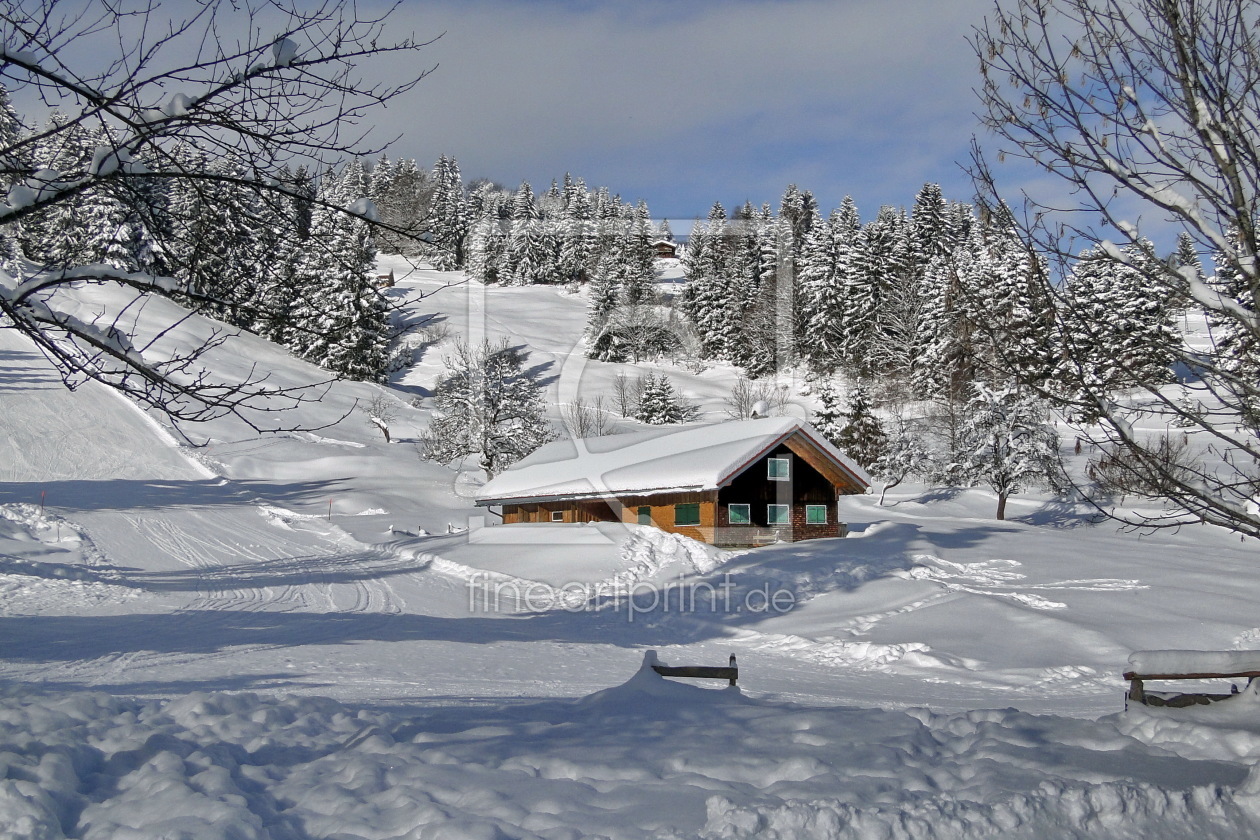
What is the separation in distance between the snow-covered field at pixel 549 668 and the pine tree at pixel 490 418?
5.02 m

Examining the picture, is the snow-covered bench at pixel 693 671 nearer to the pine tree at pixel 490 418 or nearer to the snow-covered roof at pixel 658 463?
the snow-covered roof at pixel 658 463

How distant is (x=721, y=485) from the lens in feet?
81.3

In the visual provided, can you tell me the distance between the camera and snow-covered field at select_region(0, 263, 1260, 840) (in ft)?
16.0

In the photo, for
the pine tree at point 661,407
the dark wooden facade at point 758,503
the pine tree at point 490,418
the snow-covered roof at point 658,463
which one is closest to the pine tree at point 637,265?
the pine tree at point 661,407

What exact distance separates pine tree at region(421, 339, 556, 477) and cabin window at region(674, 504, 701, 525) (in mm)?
18209

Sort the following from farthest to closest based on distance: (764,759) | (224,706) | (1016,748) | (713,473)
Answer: (713,473) < (224,706) < (1016,748) < (764,759)

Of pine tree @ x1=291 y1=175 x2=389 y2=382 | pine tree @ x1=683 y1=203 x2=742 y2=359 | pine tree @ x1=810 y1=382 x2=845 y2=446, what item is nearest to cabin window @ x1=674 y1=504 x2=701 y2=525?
pine tree @ x1=291 y1=175 x2=389 y2=382

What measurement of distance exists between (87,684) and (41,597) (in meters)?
8.06

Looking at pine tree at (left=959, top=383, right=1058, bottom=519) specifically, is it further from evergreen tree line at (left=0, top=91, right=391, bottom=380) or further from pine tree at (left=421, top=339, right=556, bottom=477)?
evergreen tree line at (left=0, top=91, right=391, bottom=380)

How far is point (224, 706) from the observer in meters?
6.54

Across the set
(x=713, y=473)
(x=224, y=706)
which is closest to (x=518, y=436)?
(x=713, y=473)

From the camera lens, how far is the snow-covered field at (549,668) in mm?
4879

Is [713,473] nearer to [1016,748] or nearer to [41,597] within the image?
[41,597]

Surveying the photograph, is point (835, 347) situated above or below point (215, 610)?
above
